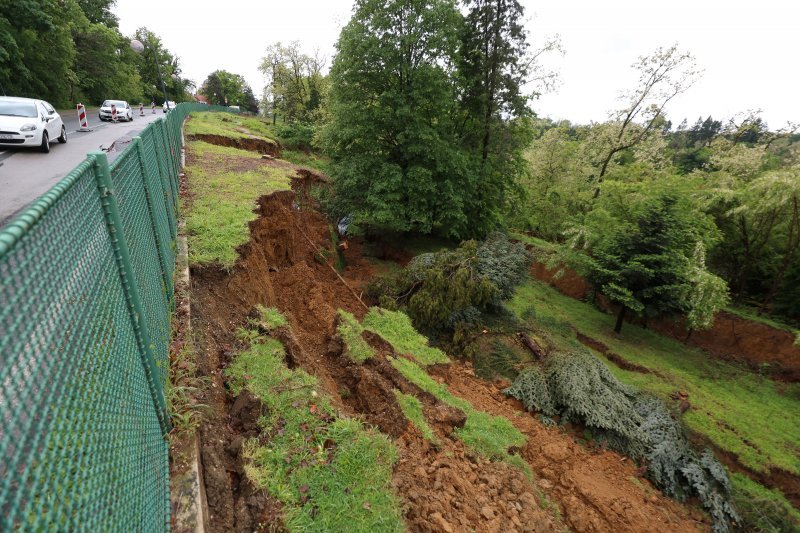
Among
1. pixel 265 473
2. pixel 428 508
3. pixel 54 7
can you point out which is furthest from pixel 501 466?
pixel 54 7

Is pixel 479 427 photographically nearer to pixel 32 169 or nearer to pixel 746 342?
pixel 32 169

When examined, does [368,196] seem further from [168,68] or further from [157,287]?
[168,68]

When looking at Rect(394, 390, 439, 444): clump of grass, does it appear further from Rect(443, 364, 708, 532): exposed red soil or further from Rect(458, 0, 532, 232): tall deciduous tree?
Rect(458, 0, 532, 232): tall deciduous tree

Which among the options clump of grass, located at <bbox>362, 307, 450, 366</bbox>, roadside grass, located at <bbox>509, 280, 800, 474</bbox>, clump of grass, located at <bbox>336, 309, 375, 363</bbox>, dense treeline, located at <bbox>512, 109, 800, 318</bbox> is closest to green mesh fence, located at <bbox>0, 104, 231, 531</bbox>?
clump of grass, located at <bbox>336, 309, 375, 363</bbox>

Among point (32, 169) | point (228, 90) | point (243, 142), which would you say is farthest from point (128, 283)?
point (228, 90)

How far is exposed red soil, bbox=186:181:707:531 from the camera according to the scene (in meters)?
3.76

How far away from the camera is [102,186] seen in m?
2.56

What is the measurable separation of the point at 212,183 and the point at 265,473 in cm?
872

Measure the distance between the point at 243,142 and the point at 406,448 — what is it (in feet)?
64.7

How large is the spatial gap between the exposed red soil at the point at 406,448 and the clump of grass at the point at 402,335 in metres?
0.60

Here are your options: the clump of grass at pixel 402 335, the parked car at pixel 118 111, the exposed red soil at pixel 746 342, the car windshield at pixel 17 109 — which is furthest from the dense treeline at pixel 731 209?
the parked car at pixel 118 111

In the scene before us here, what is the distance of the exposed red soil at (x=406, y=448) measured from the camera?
376cm

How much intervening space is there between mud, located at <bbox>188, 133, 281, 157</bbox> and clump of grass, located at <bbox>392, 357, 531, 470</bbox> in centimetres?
1637

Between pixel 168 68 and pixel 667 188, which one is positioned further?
pixel 168 68
